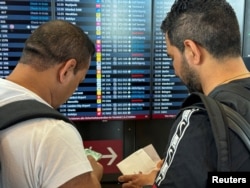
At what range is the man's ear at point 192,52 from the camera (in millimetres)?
1077

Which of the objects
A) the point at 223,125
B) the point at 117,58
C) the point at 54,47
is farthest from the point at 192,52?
the point at 117,58

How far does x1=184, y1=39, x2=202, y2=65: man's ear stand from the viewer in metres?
1.08

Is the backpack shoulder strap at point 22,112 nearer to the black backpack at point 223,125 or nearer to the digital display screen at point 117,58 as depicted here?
the black backpack at point 223,125

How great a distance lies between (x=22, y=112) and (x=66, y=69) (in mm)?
296

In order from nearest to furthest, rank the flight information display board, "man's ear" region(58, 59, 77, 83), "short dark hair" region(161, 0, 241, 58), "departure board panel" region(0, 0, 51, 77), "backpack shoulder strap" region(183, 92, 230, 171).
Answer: "backpack shoulder strap" region(183, 92, 230, 171), "short dark hair" region(161, 0, 241, 58), "man's ear" region(58, 59, 77, 83), "departure board panel" region(0, 0, 51, 77), the flight information display board

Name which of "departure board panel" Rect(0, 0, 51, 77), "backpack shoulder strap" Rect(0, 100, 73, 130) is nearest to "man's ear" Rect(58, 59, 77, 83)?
"backpack shoulder strap" Rect(0, 100, 73, 130)

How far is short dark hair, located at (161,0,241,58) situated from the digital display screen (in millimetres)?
869

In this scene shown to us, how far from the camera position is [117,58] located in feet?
6.65

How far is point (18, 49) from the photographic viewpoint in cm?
191

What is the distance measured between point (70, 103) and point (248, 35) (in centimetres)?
121

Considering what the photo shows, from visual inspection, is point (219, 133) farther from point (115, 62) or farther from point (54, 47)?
point (115, 62)

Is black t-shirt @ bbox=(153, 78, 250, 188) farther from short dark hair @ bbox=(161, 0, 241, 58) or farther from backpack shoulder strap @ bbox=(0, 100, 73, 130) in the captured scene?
backpack shoulder strap @ bbox=(0, 100, 73, 130)

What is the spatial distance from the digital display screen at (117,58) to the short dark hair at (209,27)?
0.87 meters

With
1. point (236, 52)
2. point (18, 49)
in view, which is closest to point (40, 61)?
point (236, 52)
